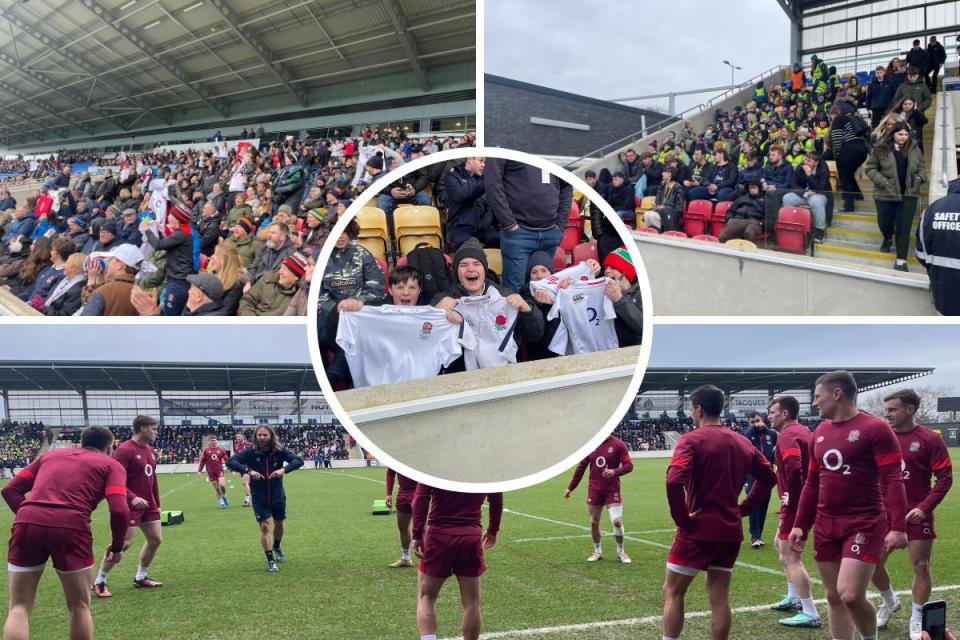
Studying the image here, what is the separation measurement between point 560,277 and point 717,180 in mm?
10498

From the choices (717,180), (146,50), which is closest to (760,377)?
(717,180)

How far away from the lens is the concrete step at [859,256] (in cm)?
838

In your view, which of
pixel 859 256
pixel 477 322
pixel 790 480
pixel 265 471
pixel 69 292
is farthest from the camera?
pixel 69 292

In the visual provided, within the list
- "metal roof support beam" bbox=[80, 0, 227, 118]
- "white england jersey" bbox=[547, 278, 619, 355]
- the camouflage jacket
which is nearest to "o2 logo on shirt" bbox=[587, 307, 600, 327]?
"white england jersey" bbox=[547, 278, 619, 355]

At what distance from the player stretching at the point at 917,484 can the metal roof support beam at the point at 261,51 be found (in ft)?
73.4

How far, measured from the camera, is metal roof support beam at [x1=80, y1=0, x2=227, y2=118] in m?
24.5

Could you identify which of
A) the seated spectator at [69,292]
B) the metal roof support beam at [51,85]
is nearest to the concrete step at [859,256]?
the seated spectator at [69,292]

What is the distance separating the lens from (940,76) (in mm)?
18828

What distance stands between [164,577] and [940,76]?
67.2 feet

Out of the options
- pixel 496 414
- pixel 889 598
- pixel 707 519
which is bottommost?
pixel 889 598

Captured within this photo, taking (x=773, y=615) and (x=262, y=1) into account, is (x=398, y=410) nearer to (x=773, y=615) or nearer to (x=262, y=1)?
(x=773, y=615)

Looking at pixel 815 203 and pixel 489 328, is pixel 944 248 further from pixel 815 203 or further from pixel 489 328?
pixel 489 328

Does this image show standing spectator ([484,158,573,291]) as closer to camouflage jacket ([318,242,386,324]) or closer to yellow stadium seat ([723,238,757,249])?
camouflage jacket ([318,242,386,324])

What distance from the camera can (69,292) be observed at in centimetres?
941
